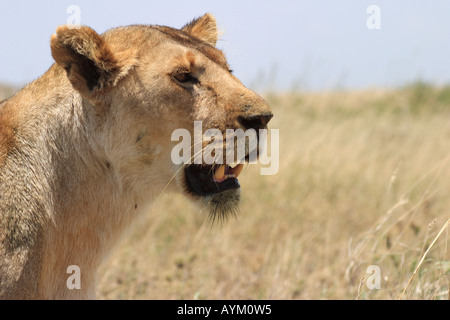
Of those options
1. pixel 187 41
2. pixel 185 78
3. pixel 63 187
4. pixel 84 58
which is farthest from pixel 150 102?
pixel 63 187

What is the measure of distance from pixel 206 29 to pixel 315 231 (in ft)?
11.7

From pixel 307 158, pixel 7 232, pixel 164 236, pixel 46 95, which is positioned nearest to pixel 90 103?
pixel 46 95

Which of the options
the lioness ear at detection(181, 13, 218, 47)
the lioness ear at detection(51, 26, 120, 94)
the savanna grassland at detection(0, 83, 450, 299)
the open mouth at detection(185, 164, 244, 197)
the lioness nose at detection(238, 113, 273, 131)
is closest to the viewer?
the lioness ear at detection(51, 26, 120, 94)

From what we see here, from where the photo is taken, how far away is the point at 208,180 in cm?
334

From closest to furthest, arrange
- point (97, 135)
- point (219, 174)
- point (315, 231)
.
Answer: point (97, 135) < point (219, 174) < point (315, 231)

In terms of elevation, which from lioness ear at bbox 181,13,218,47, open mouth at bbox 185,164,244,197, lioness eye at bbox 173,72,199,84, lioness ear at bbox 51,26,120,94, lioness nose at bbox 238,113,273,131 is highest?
lioness ear at bbox 181,13,218,47

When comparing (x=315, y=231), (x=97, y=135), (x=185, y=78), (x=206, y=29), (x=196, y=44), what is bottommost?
(x=315, y=231)

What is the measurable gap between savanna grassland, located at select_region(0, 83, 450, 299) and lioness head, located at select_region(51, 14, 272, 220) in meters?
0.30

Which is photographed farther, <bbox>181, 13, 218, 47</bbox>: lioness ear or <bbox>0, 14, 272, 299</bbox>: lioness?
<bbox>181, 13, 218, 47</bbox>: lioness ear

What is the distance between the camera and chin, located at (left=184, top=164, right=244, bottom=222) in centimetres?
332

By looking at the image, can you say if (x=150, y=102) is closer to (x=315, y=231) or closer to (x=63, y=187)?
(x=63, y=187)

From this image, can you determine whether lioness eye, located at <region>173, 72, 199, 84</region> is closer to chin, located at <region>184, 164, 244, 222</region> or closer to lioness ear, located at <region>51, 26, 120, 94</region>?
lioness ear, located at <region>51, 26, 120, 94</region>

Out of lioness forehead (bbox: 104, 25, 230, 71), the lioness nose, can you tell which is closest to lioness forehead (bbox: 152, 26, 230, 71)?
lioness forehead (bbox: 104, 25, 230, 71)

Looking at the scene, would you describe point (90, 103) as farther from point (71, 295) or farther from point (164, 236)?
point (164, 236)
